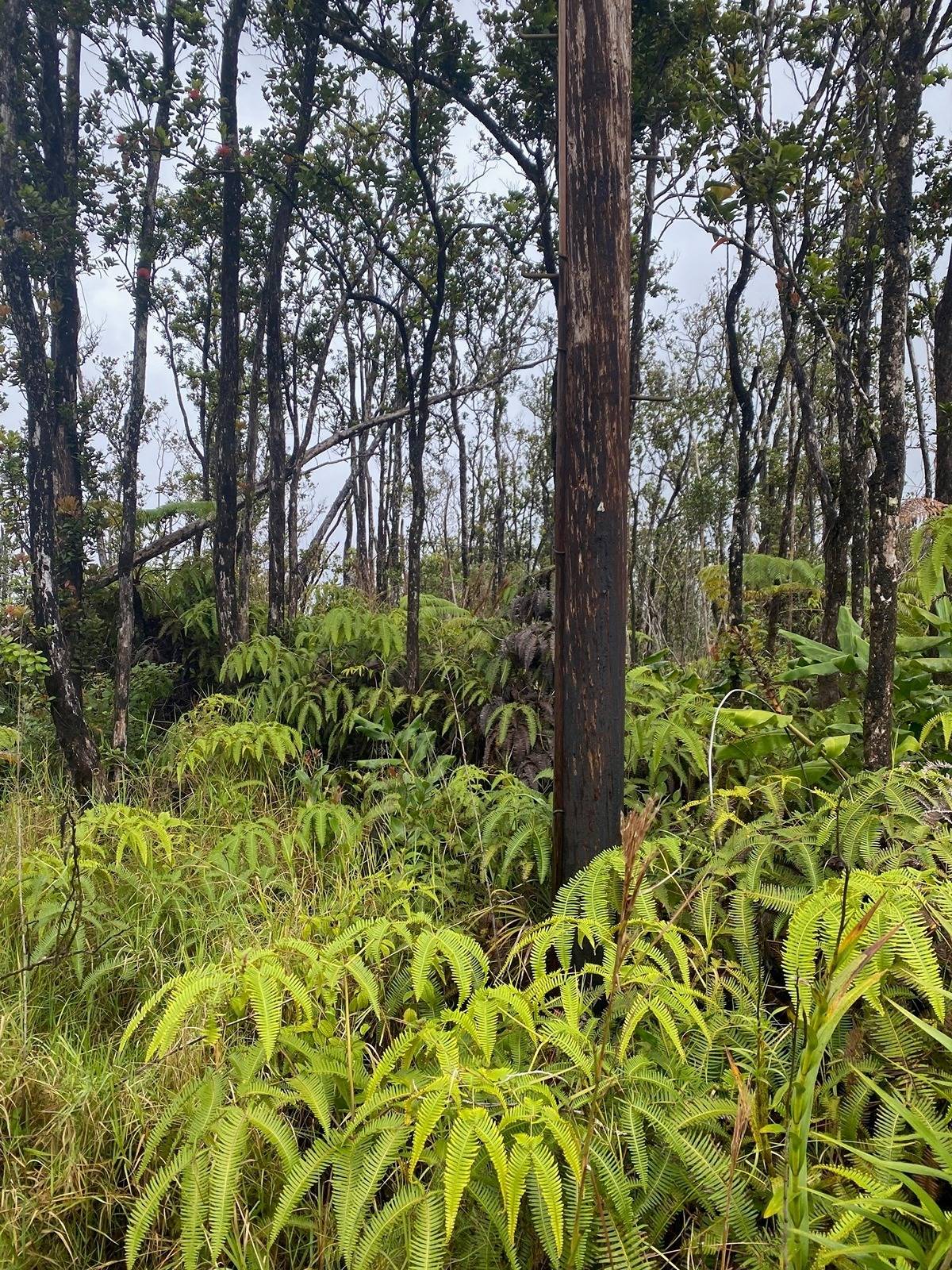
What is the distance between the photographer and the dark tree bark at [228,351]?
6652 millimetres

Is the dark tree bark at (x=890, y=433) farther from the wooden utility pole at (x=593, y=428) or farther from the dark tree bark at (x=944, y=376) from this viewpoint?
the dark tree bark at (x=944, y=376)

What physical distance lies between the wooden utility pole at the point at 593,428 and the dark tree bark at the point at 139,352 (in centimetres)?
462

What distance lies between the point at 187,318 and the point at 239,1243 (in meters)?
12.7

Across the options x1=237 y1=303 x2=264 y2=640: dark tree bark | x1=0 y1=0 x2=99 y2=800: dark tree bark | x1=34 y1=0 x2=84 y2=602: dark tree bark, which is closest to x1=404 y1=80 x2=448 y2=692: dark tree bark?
x1=237 y1=303 x2=264 y2=640: dark tree bark

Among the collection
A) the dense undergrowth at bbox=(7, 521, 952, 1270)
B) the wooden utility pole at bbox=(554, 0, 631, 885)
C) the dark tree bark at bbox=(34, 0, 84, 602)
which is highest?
the dark tree bark at bbox=(34, 0, 84, 602)

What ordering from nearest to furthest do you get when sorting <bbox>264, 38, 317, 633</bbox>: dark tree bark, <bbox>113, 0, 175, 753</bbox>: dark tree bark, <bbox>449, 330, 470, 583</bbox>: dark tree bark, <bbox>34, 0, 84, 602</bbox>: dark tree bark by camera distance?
<bbox>113, 0, 175, 753</bbox>: dark tree bark, <bbox>34, 0, 84, 602</bbox>: dark tree bark, <bbox>264, 38, 317, 633</bbox>: dark tree bark, <bbox>449, 330, 470, 583</bbox>: dark tree bark

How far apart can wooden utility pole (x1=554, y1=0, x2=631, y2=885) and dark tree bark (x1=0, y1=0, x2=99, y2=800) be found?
3.48 m

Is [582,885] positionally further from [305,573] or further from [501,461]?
[501,461]

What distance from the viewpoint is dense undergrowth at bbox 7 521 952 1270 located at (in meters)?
1.59

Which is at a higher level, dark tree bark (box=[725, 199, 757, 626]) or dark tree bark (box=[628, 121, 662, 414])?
dark tree bark (box=[628, 121, 662, 414])

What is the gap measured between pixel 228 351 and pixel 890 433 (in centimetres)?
565

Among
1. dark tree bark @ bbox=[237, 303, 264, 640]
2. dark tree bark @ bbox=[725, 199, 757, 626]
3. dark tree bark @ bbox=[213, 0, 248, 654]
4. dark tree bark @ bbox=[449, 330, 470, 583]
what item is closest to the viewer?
dark tree bark @ bbox=[725, 199, 757, 626]

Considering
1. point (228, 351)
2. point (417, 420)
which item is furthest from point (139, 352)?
point (417, 420)

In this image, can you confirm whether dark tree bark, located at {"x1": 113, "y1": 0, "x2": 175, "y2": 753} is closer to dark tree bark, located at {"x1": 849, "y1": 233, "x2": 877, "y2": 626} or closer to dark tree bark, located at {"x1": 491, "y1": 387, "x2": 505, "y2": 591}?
dark tree bark, located at {"x1": 849, "y1": 233, "x2": 877, "y2": 626}
